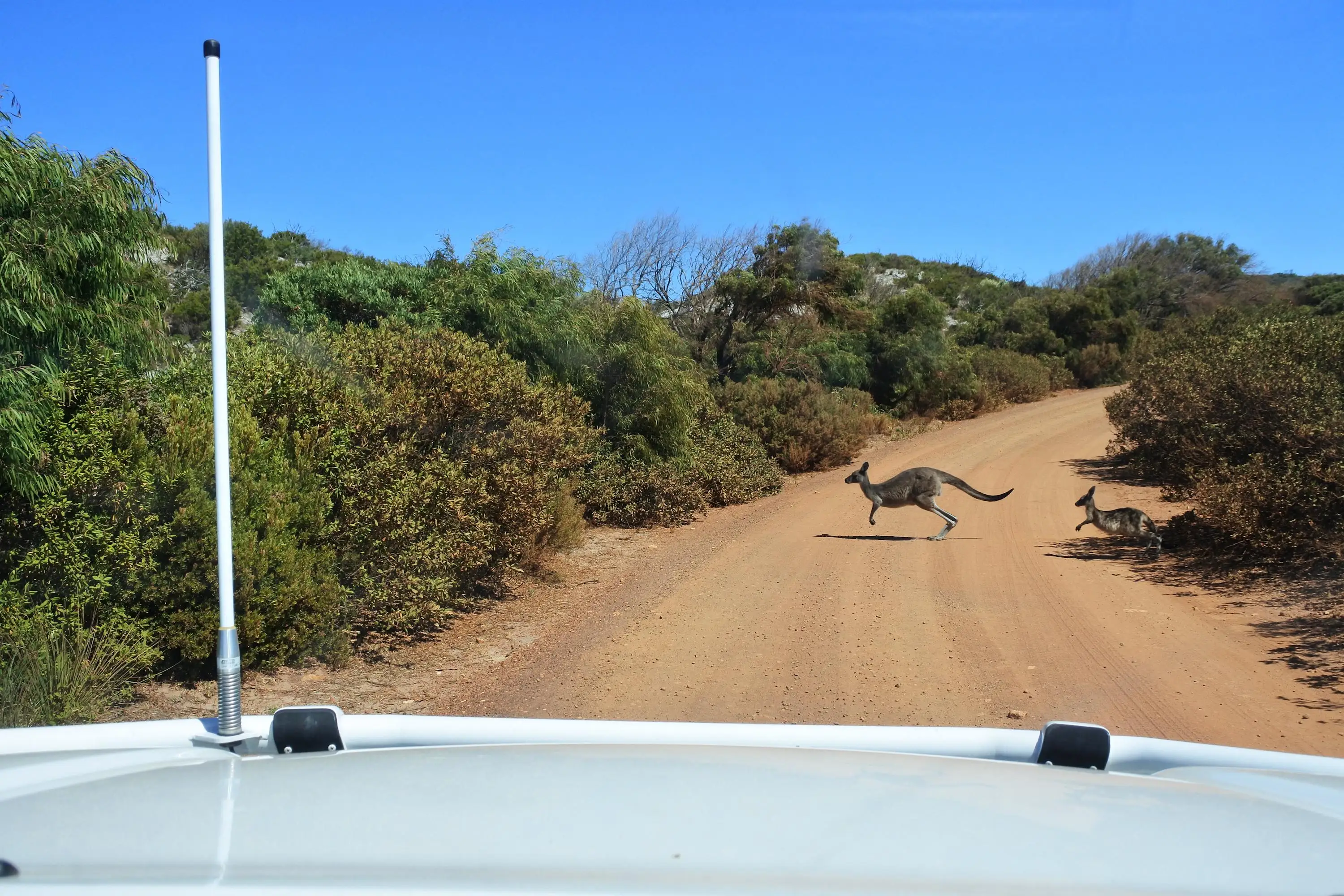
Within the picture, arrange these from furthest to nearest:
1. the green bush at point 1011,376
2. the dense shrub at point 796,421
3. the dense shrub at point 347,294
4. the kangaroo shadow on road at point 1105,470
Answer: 1. the green bush at point 1011,376
2. the dense shrub at point 796,421
3. the kangaroo shadow on road at point 1105,470
4. the dense shrub at point 347,294

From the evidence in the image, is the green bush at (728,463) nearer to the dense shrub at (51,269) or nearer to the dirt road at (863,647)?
the dirt road at (863,647)

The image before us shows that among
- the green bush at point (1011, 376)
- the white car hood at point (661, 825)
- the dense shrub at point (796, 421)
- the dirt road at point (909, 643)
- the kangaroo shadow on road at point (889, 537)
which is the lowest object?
the dirt road at point (909, 643)

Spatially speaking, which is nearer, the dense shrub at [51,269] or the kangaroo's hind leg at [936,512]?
the dense shrub at [51,269]

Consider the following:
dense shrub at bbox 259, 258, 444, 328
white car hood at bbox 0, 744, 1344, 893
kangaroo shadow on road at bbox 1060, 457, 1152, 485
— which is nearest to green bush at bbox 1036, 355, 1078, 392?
kangaroo shadow on road at bbox 1060, 457, 1152, 485

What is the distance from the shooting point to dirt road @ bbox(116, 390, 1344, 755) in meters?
7.30

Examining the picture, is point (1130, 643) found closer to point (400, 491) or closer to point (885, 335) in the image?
point (400, 491)

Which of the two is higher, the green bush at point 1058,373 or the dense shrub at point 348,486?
the green bush at point 1058,373

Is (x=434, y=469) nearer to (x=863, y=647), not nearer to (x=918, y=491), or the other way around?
(x=863, y=647)

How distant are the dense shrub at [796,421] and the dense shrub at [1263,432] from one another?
724 cm

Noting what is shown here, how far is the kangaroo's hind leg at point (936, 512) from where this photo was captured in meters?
15.1

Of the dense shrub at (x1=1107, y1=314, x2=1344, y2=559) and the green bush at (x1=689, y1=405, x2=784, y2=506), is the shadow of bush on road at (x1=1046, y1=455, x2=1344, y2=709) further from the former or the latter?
the green bush at (x1=689, y1=405, x2=784, y2=506)

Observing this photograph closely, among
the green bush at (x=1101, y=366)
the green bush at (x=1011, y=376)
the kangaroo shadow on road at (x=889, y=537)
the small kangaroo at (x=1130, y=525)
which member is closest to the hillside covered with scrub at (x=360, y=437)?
the small kangaroo at (x=1130, y=525)

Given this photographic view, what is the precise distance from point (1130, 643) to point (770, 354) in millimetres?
19367

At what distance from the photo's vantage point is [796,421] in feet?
76.0
